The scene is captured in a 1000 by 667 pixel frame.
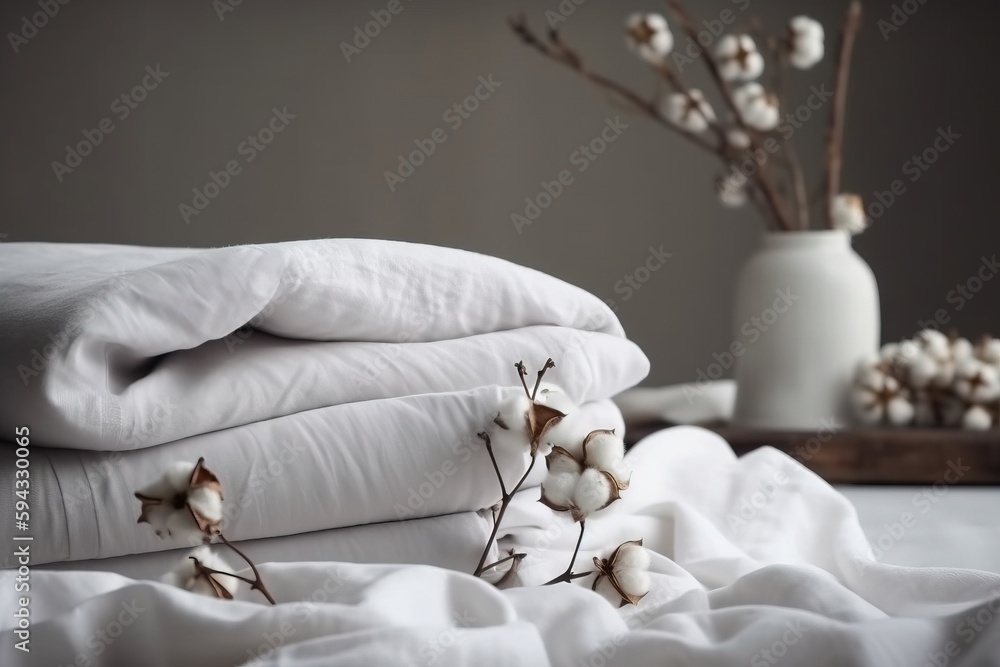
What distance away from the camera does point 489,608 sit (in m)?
0.49

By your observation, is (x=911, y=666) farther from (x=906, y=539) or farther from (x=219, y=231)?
(x=219, y=231)

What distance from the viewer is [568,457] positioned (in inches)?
22.0

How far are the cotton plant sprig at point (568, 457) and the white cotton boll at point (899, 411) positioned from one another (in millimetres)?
922

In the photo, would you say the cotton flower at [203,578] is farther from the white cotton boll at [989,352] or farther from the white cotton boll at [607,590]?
the white cotton boll at [989,352]

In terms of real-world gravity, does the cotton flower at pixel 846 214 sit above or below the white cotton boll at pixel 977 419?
above

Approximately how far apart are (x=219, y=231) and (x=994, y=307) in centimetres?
224
